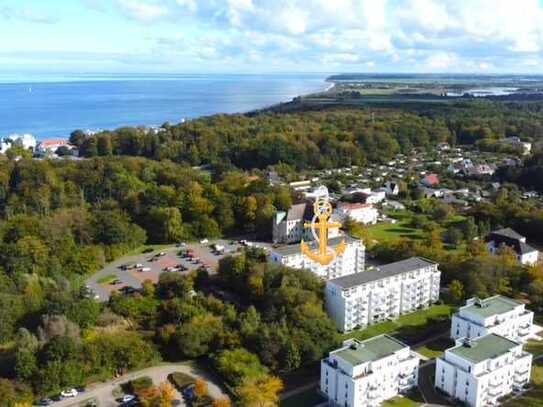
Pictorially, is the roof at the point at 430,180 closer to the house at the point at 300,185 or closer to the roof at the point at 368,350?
the house at the point at 300,185

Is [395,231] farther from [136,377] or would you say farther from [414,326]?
[136,377]

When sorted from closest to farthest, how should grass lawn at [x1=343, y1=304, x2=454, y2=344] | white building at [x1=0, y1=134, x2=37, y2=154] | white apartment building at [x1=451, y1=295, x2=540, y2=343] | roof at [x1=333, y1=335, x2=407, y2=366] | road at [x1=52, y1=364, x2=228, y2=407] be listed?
roof at [x1=333, y1=335, x2=407, y2=366]
road at [x1=52, y1=364, x2=228, y2=407]
white apartment building at [x1=451, y1=295, x2=540, y2=343]
grass lawn at [x1=343, y1=304, x2=454, y2=344]
white building at [x1=0, y1=134, x2=37, y2=154]

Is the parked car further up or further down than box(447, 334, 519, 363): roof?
further down

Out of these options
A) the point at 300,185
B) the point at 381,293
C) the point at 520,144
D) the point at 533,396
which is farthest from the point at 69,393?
the point at 520,144

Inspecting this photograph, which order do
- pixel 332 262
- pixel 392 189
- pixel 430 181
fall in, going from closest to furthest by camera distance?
pixel 332 262 → pixel 392 189 → pixel 430 181

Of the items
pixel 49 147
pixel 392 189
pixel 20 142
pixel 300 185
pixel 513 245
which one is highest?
pixel 20 142

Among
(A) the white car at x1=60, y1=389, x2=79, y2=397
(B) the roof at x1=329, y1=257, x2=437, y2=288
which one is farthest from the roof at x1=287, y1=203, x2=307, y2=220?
(A) the white car at x1=60, y1=389, x2=79, y2=397

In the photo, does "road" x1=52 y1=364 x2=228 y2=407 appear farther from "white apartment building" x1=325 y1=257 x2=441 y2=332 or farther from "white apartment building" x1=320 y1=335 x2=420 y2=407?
"white apartment building" x1=325 y1=257 x2=441 y2=332
